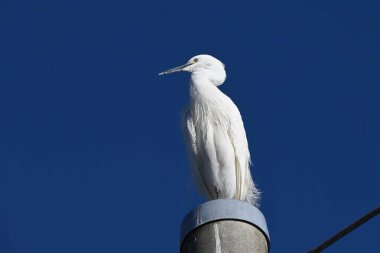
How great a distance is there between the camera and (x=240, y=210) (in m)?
4.61

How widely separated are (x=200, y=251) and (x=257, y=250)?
0.32m

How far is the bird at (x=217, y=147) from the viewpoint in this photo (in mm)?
7262

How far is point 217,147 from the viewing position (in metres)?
7.39

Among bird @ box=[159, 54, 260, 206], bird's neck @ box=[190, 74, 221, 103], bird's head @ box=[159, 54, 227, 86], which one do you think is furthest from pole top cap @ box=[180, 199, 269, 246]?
bird's head @ box=[159, 54, 227, 86]

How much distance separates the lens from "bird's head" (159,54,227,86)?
8.56 m

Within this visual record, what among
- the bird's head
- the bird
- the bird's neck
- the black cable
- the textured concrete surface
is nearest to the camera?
the black cable

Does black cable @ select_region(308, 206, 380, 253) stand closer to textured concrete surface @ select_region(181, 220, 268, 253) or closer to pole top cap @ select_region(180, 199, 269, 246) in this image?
textured concrete surface @ select_region(181, 220, 268, 253)

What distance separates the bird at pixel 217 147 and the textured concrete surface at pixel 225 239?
265 cm

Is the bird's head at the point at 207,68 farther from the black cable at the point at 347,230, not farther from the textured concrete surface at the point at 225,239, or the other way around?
the black cable at the point at 347,230

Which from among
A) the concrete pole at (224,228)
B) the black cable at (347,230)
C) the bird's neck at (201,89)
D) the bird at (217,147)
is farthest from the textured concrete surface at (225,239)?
the bird's neck at (201,89)

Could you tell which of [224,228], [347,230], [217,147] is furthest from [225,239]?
[217,147]

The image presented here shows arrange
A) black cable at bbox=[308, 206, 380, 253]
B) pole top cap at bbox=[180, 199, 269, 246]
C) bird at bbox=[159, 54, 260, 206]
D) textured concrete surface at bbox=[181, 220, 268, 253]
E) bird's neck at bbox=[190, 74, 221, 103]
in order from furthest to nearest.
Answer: bird's neck at bbox=[190, 74, 221, 103] < bird at bbox=[159, 54, 260, 206] < pole top cap at bbox=[180, 199, 269, 246] < textured concrete surface at bbox=[181, 220, 268, 253] < black cable at bbox=[308, 206, 380, 253]

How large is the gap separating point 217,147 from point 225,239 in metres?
3.05

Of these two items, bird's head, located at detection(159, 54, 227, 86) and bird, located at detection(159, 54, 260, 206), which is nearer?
bird, located at detection(159, 54, 260, 206)
